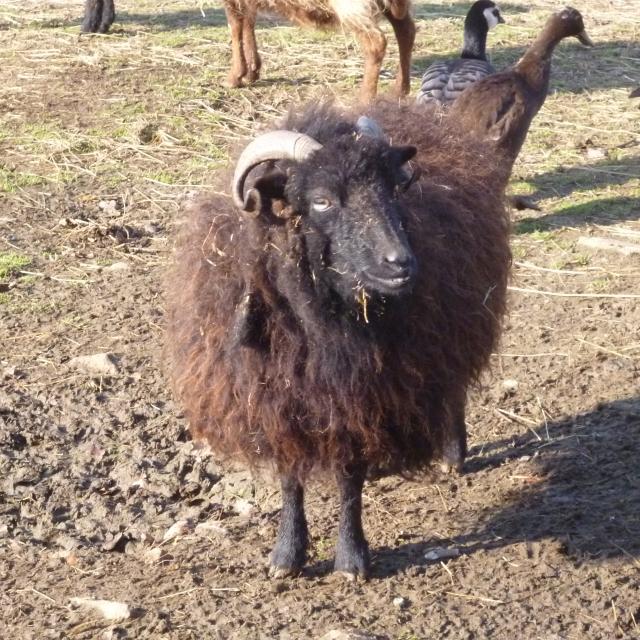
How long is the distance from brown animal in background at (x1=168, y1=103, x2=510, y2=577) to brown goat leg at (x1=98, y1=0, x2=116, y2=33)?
8.02m

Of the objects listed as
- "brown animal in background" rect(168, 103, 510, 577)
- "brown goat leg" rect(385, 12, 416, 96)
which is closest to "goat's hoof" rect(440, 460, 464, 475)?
"brown animal in background" rect(168, 103, 510, 577)

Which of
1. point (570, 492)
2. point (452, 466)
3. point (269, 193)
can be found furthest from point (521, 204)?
point (269, 193)

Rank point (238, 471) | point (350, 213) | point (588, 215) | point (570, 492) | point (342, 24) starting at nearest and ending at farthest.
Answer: point (350, 213), point (570, 492), point (238, 471), point (588, 215), point (342, 24)

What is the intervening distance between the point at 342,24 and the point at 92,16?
11.5 feet

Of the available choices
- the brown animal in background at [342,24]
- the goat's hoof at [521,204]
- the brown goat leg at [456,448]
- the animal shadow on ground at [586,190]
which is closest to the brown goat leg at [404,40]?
the brown animal in background at [342,24]

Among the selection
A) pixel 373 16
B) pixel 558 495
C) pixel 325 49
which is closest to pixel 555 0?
pixel 325 49

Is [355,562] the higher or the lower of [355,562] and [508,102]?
the lower

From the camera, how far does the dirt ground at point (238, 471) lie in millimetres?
4512

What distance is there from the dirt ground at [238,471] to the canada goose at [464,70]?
0.92 m

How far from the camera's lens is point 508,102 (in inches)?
311

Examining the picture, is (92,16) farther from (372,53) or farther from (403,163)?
(403,163)

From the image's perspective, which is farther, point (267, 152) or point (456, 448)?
point (456, 448)

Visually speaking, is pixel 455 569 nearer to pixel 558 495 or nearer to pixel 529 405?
pixel 558 495

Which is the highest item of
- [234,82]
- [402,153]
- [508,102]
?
[402,153]
